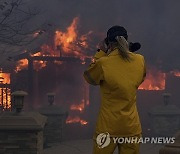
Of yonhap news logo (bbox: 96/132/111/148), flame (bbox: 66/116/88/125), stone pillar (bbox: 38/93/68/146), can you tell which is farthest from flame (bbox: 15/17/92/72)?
yonhap news logo (bbox: 96/132/111/148)

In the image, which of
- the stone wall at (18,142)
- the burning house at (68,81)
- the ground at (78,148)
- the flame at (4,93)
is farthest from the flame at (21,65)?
the stone wall at (18,142)

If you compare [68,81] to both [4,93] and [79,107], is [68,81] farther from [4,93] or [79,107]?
[4,93]

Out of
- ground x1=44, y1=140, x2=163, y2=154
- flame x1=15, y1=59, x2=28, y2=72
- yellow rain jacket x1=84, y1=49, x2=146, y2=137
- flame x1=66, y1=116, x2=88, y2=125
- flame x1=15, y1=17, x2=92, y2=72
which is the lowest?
ground x1=44, y1=140, x2=163, y2=154

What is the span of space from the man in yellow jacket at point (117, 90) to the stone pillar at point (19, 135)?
429cm

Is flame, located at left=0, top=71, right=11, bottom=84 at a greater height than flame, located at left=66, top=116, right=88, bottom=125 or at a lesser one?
greater

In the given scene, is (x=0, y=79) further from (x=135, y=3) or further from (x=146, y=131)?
(x=135, y=3)

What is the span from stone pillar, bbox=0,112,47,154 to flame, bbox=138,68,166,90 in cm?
1158

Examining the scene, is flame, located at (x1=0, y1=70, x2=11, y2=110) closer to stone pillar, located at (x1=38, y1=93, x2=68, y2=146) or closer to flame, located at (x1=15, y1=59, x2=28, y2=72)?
flame, located at (x1=15, y1=59, x2=28, y2=72)

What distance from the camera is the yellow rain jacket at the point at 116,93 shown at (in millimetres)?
3074

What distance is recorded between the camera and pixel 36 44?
1831 centimetres

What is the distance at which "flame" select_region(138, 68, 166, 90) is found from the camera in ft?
60.2

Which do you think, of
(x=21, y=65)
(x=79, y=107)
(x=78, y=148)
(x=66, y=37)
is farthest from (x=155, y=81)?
(x=78, y=148)

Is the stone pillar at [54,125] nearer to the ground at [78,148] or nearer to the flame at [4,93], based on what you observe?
the ground at [78,148]

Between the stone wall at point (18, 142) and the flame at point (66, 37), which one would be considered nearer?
the stone wall at point (18, 142)
